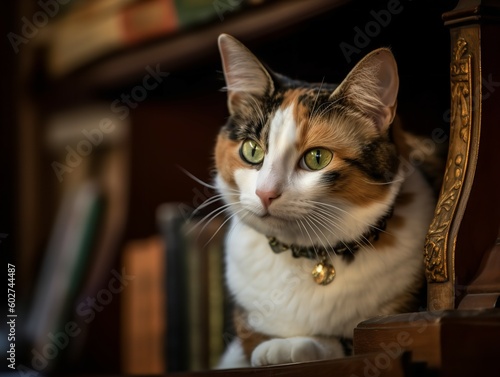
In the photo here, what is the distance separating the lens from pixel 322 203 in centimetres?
105

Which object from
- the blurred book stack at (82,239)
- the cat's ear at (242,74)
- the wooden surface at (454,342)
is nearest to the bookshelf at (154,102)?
the blurred book stack at (82,239)

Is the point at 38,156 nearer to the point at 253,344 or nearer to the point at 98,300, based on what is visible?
the point at 98,300

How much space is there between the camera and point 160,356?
170cm

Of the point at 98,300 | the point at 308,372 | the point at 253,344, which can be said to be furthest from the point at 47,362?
the point at 308,372

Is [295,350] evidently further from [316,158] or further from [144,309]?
[144,309]

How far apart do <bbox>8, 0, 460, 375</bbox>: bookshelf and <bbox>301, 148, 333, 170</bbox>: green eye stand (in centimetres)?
25

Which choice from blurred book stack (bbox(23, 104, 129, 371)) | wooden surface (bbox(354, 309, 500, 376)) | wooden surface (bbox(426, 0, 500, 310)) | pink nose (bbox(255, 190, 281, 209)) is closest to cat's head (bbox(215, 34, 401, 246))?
pink nose (bbox(255, 190, 281, 209))

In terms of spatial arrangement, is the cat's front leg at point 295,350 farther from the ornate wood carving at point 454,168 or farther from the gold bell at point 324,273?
the ornate wood carving at point 454,168

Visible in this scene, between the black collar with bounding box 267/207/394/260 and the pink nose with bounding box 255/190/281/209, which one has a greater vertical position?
the pink nose with bounding box 255/190/281/209

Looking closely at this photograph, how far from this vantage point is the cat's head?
3.40ft

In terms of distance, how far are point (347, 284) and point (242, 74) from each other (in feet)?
1.11

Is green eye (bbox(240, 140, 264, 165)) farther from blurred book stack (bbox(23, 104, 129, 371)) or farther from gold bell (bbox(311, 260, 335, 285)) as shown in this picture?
blurred book stack (bbox(23, 104, 129, 371))

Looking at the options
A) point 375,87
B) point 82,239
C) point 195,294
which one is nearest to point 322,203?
point 375,87

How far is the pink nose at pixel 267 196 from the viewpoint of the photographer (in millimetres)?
1022
